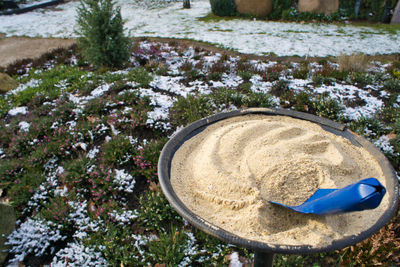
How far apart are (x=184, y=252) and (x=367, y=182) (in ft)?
6.62

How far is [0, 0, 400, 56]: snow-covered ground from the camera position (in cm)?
825

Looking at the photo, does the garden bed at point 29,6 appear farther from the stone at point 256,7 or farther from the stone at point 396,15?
the stone at point 396,15

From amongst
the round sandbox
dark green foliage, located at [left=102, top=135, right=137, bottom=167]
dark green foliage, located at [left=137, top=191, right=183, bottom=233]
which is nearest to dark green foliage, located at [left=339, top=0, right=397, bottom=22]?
dark green foliage, located at [left=102, top=135, right=137, bottom=167]

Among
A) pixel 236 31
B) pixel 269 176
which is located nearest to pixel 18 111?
pixel 269 176

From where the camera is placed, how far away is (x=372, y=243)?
8.13 feet

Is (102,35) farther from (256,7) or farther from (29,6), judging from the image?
(29,6)

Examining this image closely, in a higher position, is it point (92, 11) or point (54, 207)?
point (92, 11)

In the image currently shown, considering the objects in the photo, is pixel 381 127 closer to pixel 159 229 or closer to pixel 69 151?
pixel 159 229

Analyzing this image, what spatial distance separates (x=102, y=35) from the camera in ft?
20.0

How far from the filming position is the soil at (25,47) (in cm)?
840

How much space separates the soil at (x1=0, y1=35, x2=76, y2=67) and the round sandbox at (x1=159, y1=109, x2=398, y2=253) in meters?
8.45

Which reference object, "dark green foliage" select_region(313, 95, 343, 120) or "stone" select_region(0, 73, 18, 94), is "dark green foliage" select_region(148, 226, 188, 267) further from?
"stone" select_region(0, 73, 18, 94)

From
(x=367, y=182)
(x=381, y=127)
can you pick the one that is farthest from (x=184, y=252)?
(x=381, y=127)

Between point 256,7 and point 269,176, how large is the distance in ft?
40.0
